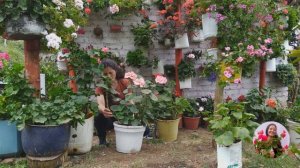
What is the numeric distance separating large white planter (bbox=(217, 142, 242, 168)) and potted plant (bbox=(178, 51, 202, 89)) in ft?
6.85

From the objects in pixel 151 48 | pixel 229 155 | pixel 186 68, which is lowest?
pixel 229 155

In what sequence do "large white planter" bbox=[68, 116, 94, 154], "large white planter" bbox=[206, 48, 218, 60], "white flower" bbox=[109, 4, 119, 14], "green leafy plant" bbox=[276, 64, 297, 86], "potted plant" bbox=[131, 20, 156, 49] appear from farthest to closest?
1. "green leafy plant" bbox=[276, 64, 297, 86]
2. "potted plant" bbox=[131, 20, 156, 49]
3. "white flower" bbox=[109, 4, 119, 14]
4. "large white planter" bbox=[206, 48, 218, 60]
5. "large white planter" bbox=[68, 116, 94, 154]

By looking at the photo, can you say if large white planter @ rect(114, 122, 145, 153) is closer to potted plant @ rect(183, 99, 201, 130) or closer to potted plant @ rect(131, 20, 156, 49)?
potted plant @ rect(183, 99, 201, 130)

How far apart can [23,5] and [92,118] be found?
1330 millimetres

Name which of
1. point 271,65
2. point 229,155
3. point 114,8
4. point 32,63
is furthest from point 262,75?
point 32,63

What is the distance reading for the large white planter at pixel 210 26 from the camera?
13.0 feet

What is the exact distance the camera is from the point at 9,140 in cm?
349

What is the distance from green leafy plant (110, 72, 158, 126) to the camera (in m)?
3.71

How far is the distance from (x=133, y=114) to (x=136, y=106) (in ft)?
0.31

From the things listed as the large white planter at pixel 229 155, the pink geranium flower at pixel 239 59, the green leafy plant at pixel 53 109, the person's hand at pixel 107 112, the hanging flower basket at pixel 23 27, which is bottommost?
the large white planter at pixel 229 155

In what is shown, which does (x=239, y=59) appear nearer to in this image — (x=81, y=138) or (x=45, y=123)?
(x=81, y=138)

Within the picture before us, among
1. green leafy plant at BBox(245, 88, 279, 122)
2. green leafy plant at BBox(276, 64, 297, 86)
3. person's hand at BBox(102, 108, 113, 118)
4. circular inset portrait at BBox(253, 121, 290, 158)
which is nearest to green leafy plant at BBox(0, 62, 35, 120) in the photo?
person's hand at BBox(102, 108, 113, 118)

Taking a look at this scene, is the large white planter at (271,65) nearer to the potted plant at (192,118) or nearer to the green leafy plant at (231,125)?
the potted plant at (192,118)

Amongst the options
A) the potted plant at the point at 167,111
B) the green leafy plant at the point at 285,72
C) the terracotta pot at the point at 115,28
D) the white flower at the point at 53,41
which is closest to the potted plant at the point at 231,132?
the potted plant at the point at 167,111
